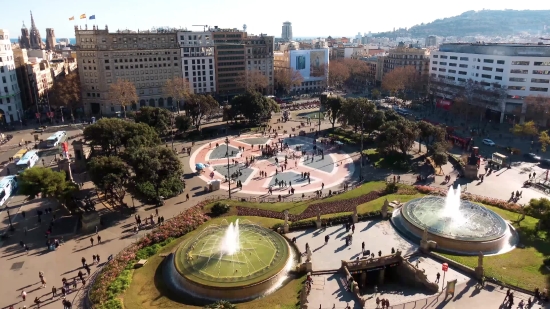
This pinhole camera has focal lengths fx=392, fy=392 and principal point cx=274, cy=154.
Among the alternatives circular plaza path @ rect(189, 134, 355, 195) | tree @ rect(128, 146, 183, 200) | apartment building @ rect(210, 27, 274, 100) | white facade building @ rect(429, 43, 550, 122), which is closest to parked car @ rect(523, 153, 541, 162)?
white facade building @ rect(429, 43, 550, 122)

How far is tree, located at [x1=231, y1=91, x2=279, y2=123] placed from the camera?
8988 centimetres

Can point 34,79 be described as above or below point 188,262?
above

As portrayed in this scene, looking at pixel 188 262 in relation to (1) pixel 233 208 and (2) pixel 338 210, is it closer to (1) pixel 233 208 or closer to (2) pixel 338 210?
(1) pixel 233 208

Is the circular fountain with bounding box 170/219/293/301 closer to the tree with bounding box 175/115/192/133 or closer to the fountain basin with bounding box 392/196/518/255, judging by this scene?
the fountain basin with bounding box 392/196/518/255

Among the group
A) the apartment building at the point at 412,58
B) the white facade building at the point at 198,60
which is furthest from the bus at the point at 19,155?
the apartment building at the point at 412,58

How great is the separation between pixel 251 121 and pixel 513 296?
69477 millimetres

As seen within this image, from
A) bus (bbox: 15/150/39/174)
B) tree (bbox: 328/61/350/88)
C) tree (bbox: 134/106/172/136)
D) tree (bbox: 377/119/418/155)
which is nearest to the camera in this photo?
bus (bbox: 15/150/39/174)

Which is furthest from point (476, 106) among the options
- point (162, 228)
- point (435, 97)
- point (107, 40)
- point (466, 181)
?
point (107, 40)

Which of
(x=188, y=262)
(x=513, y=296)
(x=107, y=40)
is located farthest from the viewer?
(x=107, y=40)

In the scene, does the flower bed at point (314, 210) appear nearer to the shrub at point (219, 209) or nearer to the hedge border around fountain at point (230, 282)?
the shrub at point (219, 209)

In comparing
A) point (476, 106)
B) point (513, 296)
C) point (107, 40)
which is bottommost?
point (513, 296)

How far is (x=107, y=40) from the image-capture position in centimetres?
10831

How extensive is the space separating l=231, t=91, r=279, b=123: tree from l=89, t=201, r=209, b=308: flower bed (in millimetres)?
42004

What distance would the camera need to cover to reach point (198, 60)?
123125 millimetres
